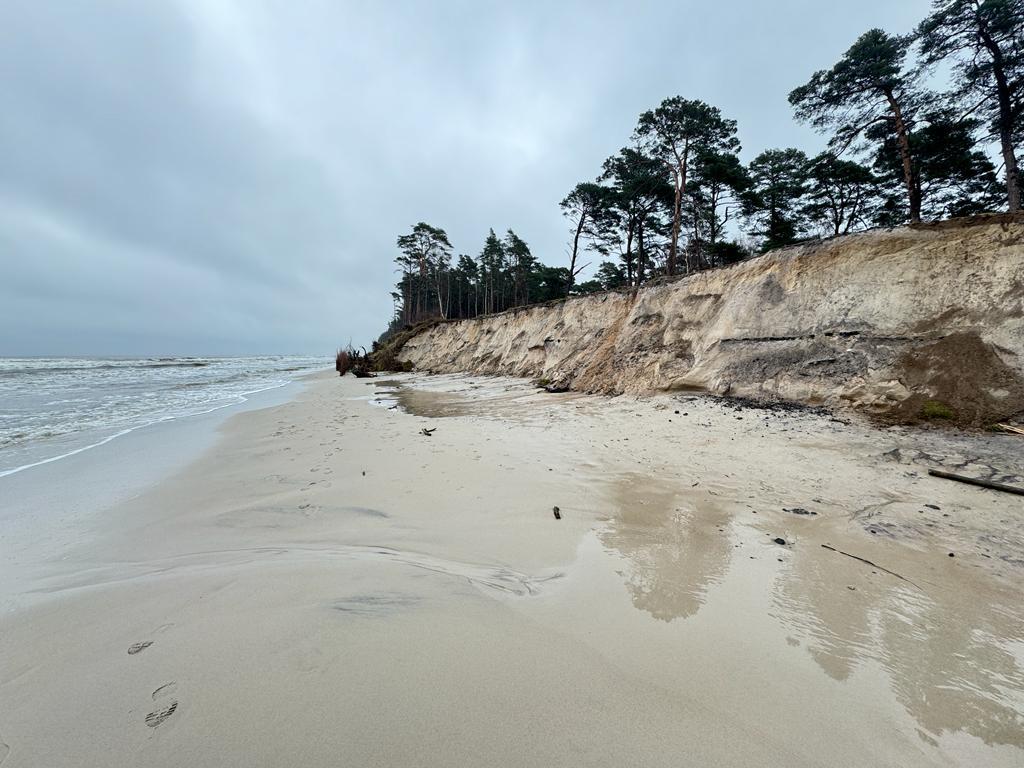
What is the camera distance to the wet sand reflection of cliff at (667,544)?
2076 millimetres

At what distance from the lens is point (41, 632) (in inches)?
69.9

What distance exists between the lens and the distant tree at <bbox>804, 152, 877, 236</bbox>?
59.4ft

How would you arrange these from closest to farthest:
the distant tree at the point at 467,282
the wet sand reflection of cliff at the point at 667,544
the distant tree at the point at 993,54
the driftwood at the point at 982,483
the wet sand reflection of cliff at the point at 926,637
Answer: the wet sand reflection of cliff at the point at 926,637 < the wet sand reflection of cliff at the point at 667,544 < the driftwood at the point at 982,483 < the distant tree at the point at 993,54 < the distant tree at the point at 467,282

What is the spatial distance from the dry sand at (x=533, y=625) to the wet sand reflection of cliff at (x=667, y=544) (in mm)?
20

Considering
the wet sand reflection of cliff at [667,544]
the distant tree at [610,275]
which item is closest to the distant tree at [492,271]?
the distant tree at [610,275]

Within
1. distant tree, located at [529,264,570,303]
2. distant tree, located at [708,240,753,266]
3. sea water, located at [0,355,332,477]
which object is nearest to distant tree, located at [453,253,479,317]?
distant tree, located at [529,264,570,303]

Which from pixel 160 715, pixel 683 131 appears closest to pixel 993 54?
pixel 683 131

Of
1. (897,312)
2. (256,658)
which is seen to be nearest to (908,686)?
(256,658)

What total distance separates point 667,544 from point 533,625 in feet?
4.33

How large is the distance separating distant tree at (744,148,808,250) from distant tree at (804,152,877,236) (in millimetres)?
796

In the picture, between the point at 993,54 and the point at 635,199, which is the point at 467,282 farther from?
A: the point at 993,54

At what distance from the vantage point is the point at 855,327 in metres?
6.55

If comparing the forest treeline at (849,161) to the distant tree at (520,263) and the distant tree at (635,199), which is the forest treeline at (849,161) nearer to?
the distant tree at (635,199)

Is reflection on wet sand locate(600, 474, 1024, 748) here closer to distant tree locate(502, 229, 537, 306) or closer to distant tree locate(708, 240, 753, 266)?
distant tree locate(708, 240, 753, 266)
